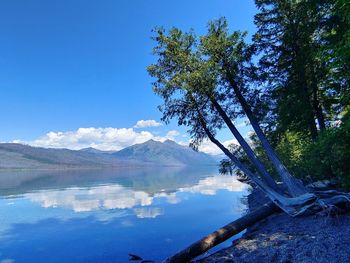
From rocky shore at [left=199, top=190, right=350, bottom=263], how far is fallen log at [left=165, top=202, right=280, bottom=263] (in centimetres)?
60

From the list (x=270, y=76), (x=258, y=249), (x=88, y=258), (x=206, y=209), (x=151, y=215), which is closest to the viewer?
(x=258, y=249)

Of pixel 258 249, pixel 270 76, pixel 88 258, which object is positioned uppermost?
pixel 270 76

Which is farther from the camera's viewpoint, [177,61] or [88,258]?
[177,61]

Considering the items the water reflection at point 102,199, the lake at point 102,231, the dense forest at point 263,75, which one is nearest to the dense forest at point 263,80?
the dense forest at point 263,75

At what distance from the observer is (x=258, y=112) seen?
74.9 ft

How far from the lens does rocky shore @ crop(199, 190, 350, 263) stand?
9586mm

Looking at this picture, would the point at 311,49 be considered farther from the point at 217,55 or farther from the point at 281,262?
the point at 281,262

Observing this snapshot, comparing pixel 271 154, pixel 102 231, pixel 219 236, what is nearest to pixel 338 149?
pixel 271 154

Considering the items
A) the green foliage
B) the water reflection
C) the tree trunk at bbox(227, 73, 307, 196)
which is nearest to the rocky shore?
the tree trunk at bbox(227, 73, 307, 196)

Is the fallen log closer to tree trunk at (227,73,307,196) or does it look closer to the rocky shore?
the rocky shore

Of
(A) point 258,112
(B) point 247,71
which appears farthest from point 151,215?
(B) point 247,71

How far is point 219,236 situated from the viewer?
597 inches

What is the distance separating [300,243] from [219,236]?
16.2 ft

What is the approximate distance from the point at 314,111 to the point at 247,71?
6.11 metres
